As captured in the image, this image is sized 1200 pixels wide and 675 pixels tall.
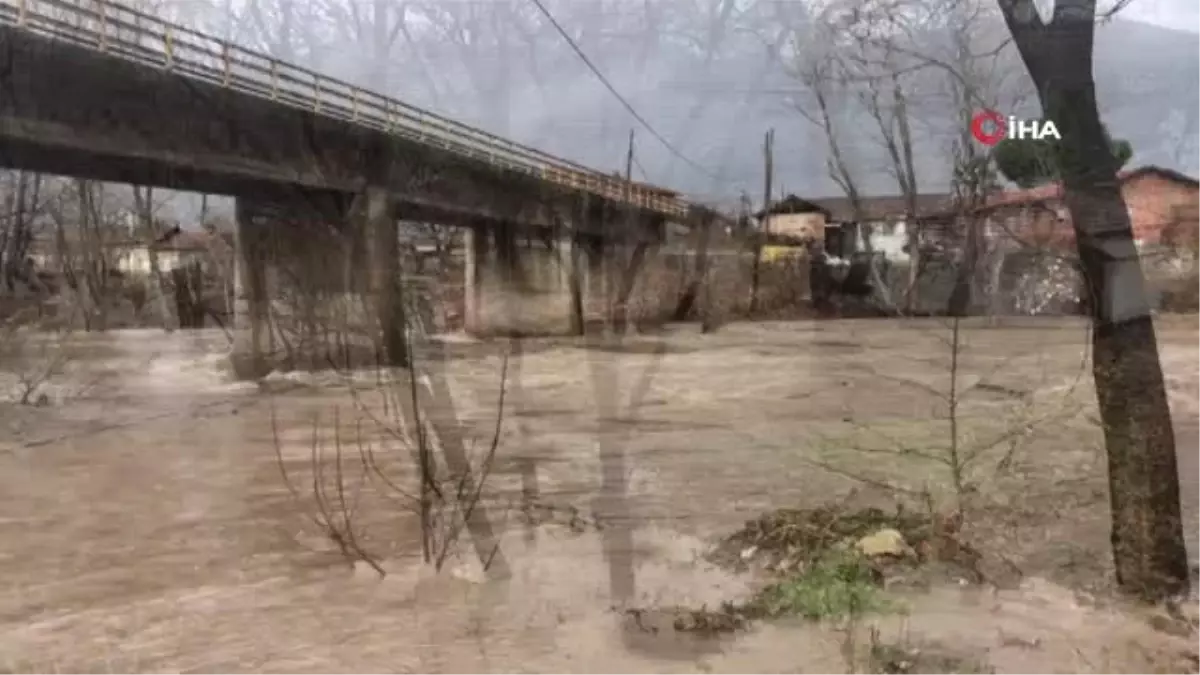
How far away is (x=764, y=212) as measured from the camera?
248 cm

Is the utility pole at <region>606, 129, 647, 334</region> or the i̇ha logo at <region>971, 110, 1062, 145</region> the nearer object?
the i̇ha logo at <region>971, 110, 1062, 145</region>

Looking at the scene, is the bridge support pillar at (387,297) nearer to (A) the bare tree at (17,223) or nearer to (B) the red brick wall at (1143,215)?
(A) the bare tree at (17,223)

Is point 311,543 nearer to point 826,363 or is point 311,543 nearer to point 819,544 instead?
point 819,544

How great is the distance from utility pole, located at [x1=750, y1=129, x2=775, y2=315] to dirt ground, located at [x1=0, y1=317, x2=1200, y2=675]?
170mm

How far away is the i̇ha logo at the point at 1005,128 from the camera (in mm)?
1860

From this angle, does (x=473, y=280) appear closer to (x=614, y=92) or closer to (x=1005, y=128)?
(x=614, y=92)

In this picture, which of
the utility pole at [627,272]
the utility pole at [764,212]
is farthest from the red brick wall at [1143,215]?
the utility pole at [627,272]

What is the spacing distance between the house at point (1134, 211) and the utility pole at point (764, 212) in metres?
0.53

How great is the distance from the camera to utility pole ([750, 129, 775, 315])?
2.47 meters

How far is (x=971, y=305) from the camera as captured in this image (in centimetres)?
223

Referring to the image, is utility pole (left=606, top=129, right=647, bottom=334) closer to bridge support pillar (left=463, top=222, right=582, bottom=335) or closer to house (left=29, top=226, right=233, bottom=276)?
bridge support pillar (left=463, top=222, right=582, bottom=335)

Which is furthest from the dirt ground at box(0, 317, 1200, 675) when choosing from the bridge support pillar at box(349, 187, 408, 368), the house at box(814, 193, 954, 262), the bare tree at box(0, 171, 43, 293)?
the bare tree at box(0, 171, 43, 293)

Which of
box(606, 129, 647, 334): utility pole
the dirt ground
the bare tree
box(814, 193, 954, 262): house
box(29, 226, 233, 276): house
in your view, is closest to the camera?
the dirt ground

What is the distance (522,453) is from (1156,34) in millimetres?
1954
